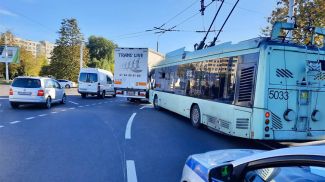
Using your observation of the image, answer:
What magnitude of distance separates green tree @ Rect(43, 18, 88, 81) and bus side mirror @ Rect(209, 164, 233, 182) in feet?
215

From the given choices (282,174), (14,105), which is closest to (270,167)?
(282,174)

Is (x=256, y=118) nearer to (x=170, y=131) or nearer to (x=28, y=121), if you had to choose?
(x=170, y=131)

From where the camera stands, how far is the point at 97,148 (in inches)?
294

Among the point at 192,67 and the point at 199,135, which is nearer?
the point at 199,135

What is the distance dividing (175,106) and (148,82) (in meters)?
7.46

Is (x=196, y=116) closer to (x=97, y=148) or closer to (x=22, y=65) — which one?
(x=97, y=148)

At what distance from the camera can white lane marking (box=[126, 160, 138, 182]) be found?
5.22m

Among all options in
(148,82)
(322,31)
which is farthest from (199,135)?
(148,82)

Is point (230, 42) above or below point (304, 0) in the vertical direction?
below

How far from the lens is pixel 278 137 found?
25.3 feet

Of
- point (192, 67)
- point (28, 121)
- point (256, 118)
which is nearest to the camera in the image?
point (256, 118)

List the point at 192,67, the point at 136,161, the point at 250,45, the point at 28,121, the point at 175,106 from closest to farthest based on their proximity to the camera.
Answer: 1. the point at 136,161
2. the point at 250,45
3. the point at 28,121
4. the point at 192,67
5. the point at 175,106

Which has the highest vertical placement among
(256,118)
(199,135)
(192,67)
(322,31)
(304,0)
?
(304,0)

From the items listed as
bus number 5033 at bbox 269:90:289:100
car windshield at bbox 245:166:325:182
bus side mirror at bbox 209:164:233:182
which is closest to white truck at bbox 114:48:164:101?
bus number 5033 at bbox 269:90:289:100
